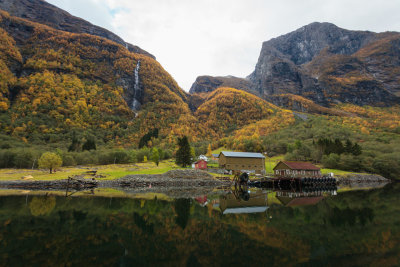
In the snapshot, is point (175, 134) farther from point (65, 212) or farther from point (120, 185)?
point (65, 212)

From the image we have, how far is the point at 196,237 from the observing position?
15.9 m

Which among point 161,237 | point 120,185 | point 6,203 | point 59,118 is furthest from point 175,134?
point 161,237

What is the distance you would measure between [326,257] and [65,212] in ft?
77.9

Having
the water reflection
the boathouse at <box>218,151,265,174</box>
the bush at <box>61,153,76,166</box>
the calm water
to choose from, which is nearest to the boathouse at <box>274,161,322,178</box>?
the boathouse at <box>218,151,265,174</box>

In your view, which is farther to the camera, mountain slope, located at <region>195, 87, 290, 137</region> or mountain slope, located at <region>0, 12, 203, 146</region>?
mountain slope, located at <region>195, 87, 290, 137</region>

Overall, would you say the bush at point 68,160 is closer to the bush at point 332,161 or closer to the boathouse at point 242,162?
the boathouse at point 242,162

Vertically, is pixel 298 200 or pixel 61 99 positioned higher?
pixel 61 99

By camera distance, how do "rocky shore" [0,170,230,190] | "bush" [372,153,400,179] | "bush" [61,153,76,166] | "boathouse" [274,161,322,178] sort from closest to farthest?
"rocky shore" [0,170,230,190]
"boathouse" [274,161,322,178]
"bush" [372,153,400,179]
"bush" [61,153,76,166]

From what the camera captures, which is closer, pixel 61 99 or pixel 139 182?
pixel 139 182

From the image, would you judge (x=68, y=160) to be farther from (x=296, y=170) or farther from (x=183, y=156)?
(x=296, y=170)

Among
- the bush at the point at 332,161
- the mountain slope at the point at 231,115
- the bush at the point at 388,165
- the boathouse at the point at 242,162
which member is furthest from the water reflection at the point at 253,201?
the mountain slope at the point at 231,115

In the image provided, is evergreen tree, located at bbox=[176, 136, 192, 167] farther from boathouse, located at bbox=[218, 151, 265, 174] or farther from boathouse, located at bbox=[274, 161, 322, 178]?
boathouse, located at bbox=[274, 161, 322, 178]

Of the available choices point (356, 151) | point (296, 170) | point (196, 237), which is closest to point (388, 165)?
point (356, 151)

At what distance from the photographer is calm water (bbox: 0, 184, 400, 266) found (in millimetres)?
12047
